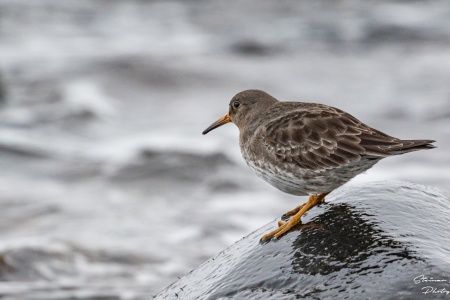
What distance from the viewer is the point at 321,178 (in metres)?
4.97

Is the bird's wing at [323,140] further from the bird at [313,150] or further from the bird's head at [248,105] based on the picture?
the bird's head at [248,105]

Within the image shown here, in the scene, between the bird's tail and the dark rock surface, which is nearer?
the dark rock surface

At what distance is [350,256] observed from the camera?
4305 millimetres

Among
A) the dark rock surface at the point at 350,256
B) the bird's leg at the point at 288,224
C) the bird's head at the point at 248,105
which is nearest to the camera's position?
the dark rock surface at the point at 350,256

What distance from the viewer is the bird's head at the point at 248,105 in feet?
20.1

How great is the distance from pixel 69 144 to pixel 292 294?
856 centimetres

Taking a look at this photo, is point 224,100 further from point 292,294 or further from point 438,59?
point 292,294

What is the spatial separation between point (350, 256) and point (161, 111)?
31.6 feet

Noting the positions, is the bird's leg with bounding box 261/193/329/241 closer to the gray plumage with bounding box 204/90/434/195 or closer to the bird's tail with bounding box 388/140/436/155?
the gray plumage with bounding box 204/90/434/195

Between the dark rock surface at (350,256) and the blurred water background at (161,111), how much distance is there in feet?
10.5

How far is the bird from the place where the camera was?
4.91 m

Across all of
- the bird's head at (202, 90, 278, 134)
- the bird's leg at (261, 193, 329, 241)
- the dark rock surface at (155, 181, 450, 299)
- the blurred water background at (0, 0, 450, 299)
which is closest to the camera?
the dark rock surface at (155, 181, 450, 299)
